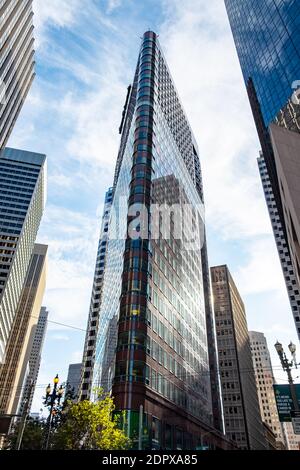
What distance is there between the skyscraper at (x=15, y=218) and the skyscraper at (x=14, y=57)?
75.7 meters

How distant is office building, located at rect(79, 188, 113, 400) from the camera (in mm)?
101875

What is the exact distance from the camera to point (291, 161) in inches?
1085

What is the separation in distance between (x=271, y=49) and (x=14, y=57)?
61.3 metres

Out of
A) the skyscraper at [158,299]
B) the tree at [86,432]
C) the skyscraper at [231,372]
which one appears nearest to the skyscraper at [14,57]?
the skyscraper at [158,299]

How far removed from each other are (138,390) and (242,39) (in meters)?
86.1

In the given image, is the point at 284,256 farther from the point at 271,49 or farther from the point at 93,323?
the point at 271,49

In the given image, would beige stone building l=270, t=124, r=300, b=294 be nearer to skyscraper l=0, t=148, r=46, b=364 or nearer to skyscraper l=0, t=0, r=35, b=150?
skyscraper l=0, t=0, r=35, b=150

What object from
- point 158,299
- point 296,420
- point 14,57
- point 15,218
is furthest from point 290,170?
point 15,218

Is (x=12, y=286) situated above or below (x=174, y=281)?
above

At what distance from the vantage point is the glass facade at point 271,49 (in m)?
58.6

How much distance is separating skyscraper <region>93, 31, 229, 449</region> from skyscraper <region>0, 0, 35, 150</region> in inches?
1242

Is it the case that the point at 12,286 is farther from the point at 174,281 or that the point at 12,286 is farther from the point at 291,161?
the point at 291,161

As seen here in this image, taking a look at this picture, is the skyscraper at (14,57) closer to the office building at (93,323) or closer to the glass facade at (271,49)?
the glass facade at (271,49)
